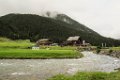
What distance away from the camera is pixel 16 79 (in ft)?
100

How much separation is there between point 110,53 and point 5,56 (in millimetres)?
38386

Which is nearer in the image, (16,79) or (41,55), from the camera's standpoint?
(16,79)

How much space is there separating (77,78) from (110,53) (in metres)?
63.9

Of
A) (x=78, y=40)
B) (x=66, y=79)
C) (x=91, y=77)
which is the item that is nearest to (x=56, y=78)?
(x=66, y=79)

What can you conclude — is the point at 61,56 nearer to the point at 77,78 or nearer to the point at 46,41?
the point at 77,78

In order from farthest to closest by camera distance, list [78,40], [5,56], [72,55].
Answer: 1. [78,40]
2. [72,55]
3. [5,56]

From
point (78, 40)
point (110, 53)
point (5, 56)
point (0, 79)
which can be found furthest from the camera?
point (78, 40)

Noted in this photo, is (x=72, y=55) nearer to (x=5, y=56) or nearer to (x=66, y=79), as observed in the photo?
(x=5, y=56)

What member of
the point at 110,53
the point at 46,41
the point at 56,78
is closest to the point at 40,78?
the point at 56,78

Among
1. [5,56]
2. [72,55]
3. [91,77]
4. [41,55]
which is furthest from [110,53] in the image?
[91,77]

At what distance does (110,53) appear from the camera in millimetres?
91438

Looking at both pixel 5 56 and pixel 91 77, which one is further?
pixel 5 56

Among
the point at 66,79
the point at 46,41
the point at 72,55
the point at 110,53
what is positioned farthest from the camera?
the point at 46,41

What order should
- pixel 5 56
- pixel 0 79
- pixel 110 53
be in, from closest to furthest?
pixel 0 79 < pixel 5 56 < pixel 110 53
